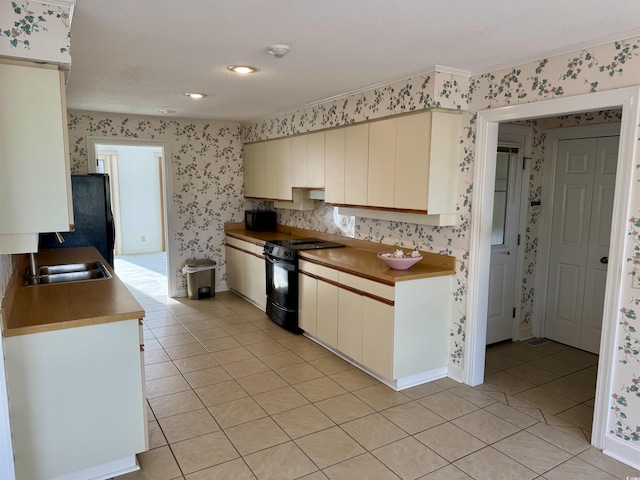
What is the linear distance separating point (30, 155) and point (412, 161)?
2.37 metres

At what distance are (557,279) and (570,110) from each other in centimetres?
215

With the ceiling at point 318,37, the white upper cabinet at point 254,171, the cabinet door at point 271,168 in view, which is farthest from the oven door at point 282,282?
the ceiling at point 318,37

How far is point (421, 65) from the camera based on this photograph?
2.96 metres

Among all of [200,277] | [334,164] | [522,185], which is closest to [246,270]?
[200,277]

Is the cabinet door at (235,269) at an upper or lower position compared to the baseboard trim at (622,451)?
upper

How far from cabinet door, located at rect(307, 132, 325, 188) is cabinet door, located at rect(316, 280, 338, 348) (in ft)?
3.59

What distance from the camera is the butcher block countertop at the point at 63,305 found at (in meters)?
2.10

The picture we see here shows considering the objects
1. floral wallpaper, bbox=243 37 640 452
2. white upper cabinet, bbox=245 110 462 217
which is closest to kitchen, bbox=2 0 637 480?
floral wallpaper, bbox=243 37 640 452

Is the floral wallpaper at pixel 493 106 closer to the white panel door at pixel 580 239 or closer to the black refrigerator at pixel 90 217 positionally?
the white panel door at pixel 580 239

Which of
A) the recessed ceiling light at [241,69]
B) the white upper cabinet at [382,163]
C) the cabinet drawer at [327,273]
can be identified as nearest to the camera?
the recessed ceiling light at [241,69]

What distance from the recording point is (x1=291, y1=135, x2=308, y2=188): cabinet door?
4.62 m

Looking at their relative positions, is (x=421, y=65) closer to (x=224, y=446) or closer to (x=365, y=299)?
(x=365, y=299)

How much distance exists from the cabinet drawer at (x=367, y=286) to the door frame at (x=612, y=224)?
63 centimetres

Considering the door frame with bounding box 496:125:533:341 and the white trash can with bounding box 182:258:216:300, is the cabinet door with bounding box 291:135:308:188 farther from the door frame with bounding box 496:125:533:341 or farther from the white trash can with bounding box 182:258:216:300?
the door frame with bounding box 496:125:533:341
